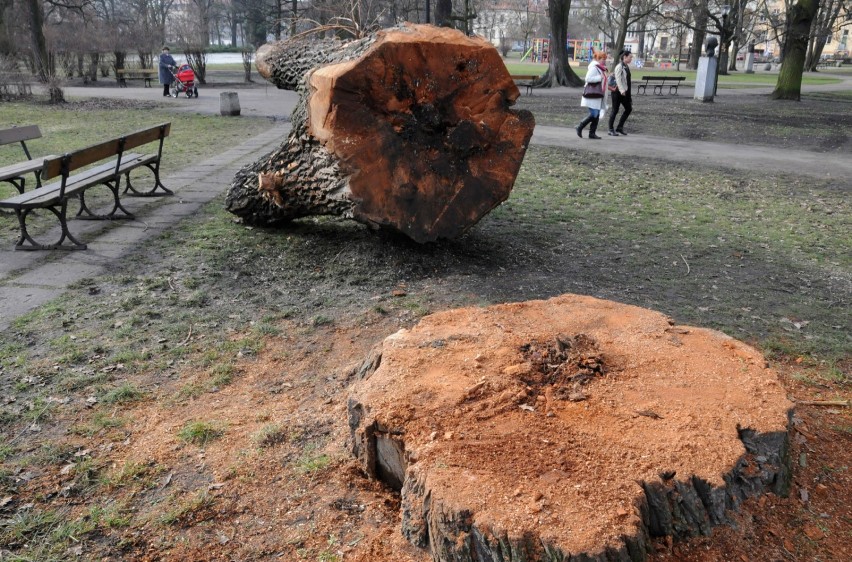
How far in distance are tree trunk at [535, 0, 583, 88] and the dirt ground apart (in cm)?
1938

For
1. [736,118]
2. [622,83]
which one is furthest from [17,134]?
[736,118]

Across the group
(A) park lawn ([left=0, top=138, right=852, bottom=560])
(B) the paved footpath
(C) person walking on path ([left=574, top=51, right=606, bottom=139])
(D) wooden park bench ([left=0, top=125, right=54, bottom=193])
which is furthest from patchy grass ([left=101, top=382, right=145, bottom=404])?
(C) person walking on path ([left=574, top=51, right=606, bottom=139])

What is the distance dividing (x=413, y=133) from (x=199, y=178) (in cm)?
481

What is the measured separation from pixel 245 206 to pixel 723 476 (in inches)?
199

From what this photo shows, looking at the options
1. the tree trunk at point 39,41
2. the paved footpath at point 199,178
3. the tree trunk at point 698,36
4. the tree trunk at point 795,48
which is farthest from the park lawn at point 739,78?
the tree trunk at point 39,41

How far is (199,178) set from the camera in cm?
877

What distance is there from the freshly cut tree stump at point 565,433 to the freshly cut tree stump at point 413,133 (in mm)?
2009

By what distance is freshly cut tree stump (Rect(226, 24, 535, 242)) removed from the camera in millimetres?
4688

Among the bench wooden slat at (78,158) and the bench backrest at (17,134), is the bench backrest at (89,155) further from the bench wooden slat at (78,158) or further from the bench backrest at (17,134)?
the bench backrest at (17,134)

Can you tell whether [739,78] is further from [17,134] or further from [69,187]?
[69,187]

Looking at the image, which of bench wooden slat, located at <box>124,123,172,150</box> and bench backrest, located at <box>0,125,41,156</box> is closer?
bench wooden slat, located at <box>124,123,172,150</box>

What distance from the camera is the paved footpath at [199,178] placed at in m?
5.08

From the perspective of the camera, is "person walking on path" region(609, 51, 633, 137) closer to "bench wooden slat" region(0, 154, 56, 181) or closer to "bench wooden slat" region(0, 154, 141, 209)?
"bench wooden slat" region(0, 154, 141, 209)

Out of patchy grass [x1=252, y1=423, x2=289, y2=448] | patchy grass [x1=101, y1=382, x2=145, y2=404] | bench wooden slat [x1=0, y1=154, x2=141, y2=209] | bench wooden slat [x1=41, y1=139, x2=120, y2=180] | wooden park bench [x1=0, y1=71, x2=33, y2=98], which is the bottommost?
patchy grass [x1=101, y1=382, x2=145, y2=404]
